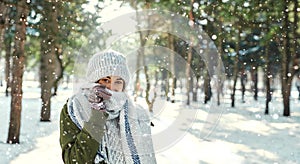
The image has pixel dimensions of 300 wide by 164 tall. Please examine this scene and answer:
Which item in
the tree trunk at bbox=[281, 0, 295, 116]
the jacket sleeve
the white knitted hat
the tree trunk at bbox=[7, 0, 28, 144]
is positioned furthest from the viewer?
the tree trunk at bbox=[281, 0, 295, 116]

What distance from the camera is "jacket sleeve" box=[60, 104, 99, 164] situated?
1769mm

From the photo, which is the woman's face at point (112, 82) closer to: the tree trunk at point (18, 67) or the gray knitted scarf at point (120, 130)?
the gray knitted scarf at point (120, 130)

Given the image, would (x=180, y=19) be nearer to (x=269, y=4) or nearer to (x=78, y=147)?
(x=269, y=4)

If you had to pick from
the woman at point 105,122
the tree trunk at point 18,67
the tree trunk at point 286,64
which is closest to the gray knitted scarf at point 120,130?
the woman at point 105,122

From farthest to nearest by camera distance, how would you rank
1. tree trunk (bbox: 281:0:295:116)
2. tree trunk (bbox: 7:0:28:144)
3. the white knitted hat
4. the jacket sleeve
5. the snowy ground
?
tree trunk (bbox: 281:0:295:116) → tree trunk (bbox: 7:0:28:144) → the snowy ground → the white knitted hat → the jacket sleeve

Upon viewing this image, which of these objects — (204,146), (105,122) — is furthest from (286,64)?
(105,122)

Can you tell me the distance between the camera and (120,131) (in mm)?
1980

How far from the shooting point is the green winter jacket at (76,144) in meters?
1.77

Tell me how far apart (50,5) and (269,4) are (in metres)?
10.6

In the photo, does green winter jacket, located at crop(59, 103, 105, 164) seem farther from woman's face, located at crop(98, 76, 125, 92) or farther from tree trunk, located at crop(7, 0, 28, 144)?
tree trunk, located at crop(7, 0, 28, 144)

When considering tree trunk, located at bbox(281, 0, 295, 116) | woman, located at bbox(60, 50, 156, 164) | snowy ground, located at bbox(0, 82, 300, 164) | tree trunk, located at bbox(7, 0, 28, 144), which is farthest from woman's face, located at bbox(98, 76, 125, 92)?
tree trunk, located at bbox(281, 0, 295, 116)

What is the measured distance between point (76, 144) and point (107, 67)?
1.32 feet

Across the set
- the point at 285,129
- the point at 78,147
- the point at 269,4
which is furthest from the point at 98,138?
the point at 269,4

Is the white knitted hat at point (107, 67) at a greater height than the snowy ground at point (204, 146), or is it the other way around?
the white knitted hat at point (107, 67)
